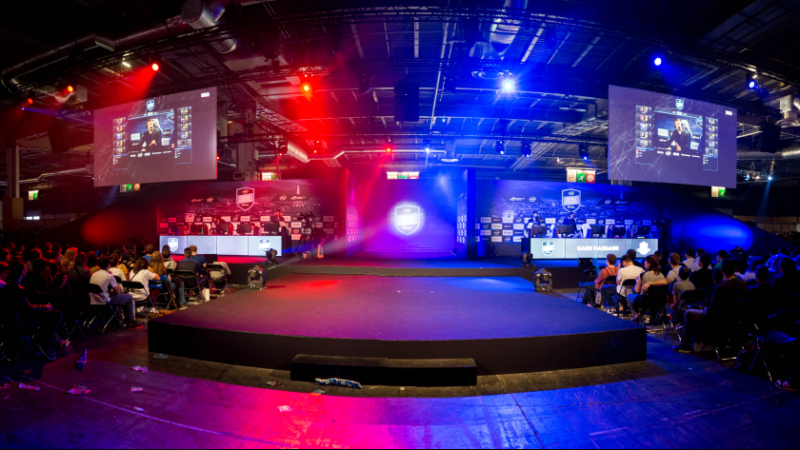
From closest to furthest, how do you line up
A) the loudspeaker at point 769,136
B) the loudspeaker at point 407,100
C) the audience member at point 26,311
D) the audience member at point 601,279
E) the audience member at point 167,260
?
the audience member at point 26,311
the audience member at point 601,279
the audience member at point 167,260
the loudspeaker at point 407,100
the loudspeaker at point 769,136

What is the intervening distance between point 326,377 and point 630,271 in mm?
5043

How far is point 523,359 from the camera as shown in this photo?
3379mm

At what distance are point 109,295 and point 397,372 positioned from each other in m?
4.72

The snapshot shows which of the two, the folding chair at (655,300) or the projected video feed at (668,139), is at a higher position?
the projected video feed at (668,139)

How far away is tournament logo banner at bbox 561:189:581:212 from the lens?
41.2ft

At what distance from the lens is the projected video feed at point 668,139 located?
637 cm

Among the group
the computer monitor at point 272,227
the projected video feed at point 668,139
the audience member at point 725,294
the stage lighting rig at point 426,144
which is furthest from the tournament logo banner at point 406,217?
the audience member at point 725,294

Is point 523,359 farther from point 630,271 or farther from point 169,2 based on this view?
point 169,2

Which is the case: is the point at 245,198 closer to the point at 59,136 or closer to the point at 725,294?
the point at 59,136

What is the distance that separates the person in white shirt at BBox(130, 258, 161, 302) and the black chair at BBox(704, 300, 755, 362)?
798 centimetres

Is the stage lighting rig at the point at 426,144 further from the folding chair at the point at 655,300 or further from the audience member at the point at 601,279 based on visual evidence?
the folding chair at the point at 655,300

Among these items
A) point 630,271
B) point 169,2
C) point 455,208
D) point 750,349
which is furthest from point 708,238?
point 169,2

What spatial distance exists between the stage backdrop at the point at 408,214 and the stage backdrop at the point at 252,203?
10.5ft

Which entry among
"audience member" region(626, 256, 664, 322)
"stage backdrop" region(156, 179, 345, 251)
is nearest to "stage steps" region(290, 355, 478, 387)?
"audience member" region(626, 256, 664, 322)
